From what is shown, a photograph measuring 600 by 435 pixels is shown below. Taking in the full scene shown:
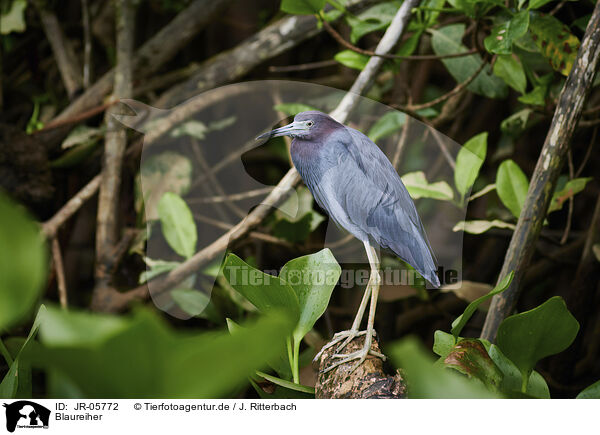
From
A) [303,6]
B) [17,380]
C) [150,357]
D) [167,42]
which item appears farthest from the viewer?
[167,42]

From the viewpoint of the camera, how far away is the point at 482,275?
0.47 m

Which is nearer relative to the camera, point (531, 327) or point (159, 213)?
point (531, 327)

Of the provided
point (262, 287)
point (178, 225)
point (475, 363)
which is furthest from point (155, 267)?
point (475, 363)

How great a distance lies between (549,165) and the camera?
0.35 m

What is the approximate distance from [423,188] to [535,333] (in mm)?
147

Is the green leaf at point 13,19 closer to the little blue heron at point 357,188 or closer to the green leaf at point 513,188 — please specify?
the little blue heron at point 357,188

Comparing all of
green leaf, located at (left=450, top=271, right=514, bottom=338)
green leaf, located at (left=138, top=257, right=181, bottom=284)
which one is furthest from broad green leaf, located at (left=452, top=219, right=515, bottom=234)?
green leaf, located at (left=138, top=257, right=181, bottom=284)

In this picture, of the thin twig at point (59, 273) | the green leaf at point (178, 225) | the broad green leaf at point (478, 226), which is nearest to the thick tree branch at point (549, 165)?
the broad green leaf at point (478, 226)

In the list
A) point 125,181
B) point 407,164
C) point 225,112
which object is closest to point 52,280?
point 125,181

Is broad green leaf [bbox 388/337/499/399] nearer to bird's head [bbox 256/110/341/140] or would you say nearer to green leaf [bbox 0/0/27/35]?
bird's head [bbox 256/110/341/140]

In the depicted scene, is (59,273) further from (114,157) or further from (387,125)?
(387,125)

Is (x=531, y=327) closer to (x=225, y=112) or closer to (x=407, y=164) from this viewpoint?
(x=407, y=164)
